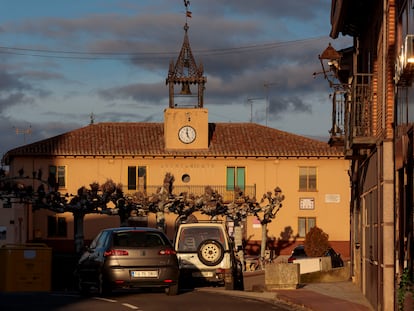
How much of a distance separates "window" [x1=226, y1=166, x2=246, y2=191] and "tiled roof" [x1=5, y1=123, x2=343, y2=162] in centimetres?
113

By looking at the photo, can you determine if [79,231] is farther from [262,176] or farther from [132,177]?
[262,176]

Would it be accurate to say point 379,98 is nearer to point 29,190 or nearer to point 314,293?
point 314,293

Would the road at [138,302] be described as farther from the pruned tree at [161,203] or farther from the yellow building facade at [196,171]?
the yellow building facade at [196,171]

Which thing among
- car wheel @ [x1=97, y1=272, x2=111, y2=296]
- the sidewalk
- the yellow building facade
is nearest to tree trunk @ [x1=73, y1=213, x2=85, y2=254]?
the yellow building facade

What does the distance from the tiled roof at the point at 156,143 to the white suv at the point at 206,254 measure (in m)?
44.6

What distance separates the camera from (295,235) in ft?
238

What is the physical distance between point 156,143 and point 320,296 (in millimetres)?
50760

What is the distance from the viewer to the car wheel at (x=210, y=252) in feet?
87.8

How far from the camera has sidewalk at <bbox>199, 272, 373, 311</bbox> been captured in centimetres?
2144

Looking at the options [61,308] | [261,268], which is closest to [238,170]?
[261,268]

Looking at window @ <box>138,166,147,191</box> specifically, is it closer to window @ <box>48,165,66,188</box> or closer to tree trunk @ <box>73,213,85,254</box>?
window @ <box>48,165,66,188</box>

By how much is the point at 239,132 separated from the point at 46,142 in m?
13.7

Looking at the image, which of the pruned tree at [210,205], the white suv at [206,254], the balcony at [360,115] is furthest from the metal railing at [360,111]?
the pruned tree at [210,205]

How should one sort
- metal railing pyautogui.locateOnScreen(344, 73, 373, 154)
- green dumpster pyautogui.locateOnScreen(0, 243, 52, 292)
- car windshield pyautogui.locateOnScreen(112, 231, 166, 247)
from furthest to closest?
green dumpster pyautogui.locateOnScreen(0, 243, 52, 292) < car windshield pyautogui.locateOnScreen(112, 231, 166, 247) < metal railing pyautogui.locateOnScreen(344, 73, 373, 154)
